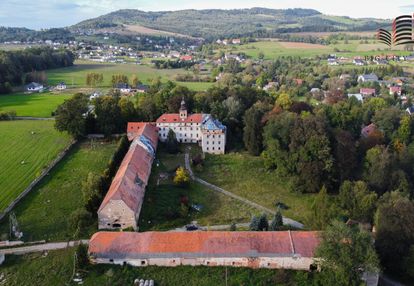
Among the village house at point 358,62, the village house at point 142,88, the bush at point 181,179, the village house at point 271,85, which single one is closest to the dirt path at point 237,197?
the bush at point 181,179

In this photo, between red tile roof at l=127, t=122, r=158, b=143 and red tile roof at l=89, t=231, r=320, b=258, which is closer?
red tile roof at l=89, t=231, r=320, b=258

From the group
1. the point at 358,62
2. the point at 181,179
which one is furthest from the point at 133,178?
the point at 358,62

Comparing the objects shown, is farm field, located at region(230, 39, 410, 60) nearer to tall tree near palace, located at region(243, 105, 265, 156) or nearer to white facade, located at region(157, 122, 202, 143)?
white facade, located at region(157, 122, 202, 143)

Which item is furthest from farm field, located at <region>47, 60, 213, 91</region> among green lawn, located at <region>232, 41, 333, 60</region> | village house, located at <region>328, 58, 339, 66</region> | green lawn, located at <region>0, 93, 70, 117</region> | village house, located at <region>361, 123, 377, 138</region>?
village house, located at <region>361, 123, 377, 138</region>

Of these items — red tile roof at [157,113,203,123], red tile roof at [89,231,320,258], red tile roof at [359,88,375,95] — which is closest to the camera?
red tile roof at [89,231,320,258]

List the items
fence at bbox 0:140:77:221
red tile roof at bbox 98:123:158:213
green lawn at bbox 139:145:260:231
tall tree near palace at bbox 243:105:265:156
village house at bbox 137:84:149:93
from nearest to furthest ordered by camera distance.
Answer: red tile roof at bbox 98:123:158:213
green lawn at bbox 139:145:260:231
fence at bbox 0:140:77:221
tall tree near palace at bbox 243:105:265:156
village house at bbox 137:84:149:93

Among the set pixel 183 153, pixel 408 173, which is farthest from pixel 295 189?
pixel 183 153
